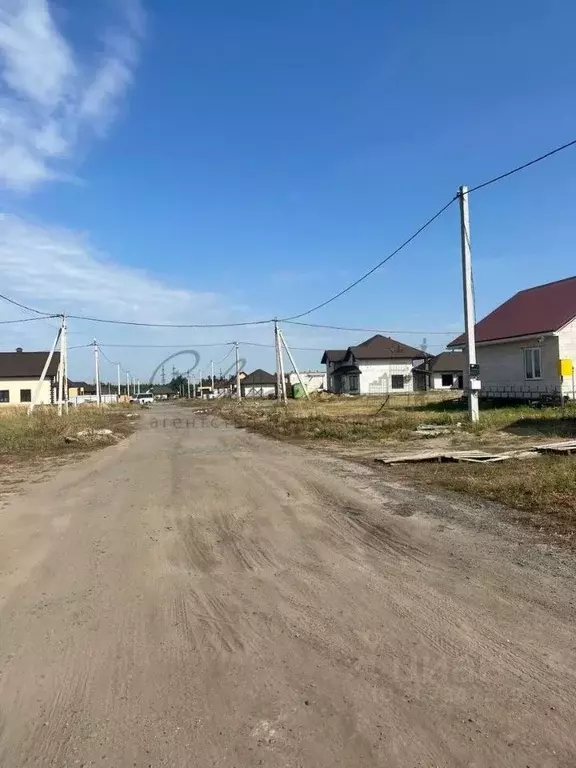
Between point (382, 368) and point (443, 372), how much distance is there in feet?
23.1

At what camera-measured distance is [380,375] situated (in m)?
60.6

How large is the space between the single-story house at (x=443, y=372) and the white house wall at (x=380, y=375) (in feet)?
6.54

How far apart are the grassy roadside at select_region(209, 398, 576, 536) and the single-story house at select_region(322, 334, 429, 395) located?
31.5 metres

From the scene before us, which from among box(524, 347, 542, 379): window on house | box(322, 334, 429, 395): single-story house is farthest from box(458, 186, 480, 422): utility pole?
box(322, 334, 429, 395): single-story house

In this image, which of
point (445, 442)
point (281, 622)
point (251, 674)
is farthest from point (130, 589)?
point (445, 442)

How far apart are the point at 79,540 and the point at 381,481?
508 centimetres

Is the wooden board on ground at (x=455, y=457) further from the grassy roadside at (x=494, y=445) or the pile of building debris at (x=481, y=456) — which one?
the grassy roadside at (x=494, y=445)

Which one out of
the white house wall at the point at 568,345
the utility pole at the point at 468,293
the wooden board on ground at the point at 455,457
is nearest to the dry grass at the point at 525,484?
the wooden board on ground at the point at 455,457

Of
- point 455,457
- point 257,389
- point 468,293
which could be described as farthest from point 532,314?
point 257,389

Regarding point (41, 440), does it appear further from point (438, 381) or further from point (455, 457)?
point (438, 381)

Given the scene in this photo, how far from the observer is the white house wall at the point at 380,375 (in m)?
59.8

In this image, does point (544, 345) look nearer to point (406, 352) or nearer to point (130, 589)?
point (130, 589)

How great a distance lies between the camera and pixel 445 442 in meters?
15.0

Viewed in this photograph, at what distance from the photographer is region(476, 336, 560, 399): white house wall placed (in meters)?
25.6
